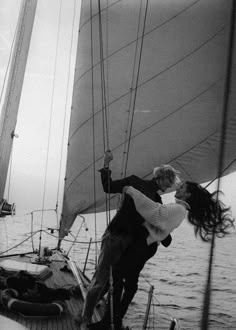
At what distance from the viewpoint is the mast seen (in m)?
3.35

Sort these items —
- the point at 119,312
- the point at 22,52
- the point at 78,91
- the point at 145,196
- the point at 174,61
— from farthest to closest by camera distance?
the point at 78,91
the point at 174,61
the point at 22,52
the point at 119,312
the point at 145,196

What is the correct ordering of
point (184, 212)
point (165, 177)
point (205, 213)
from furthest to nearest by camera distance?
1. point (165, 177)
2. point (184, 212)
3. point (205, 213)

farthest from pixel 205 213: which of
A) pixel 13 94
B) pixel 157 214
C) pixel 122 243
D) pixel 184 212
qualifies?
pixel 13 94

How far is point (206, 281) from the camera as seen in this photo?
4.04 ft

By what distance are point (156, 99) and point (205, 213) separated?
8.60ft

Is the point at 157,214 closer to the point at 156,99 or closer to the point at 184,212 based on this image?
the point at 184,212

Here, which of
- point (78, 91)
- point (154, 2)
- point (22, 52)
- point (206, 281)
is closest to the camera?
point (206, 281)

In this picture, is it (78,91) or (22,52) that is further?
(78,91)

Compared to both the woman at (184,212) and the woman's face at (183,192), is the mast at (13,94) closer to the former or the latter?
the woman at (184,212)

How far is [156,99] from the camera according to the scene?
15.8 feet

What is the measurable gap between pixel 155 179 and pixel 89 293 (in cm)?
99

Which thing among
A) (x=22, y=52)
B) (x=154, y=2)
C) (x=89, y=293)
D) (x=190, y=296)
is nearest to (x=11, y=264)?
(x=89, y=293)

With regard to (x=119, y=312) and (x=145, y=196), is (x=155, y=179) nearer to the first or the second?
(x=145, y=196)

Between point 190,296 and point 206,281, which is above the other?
point 206,281
